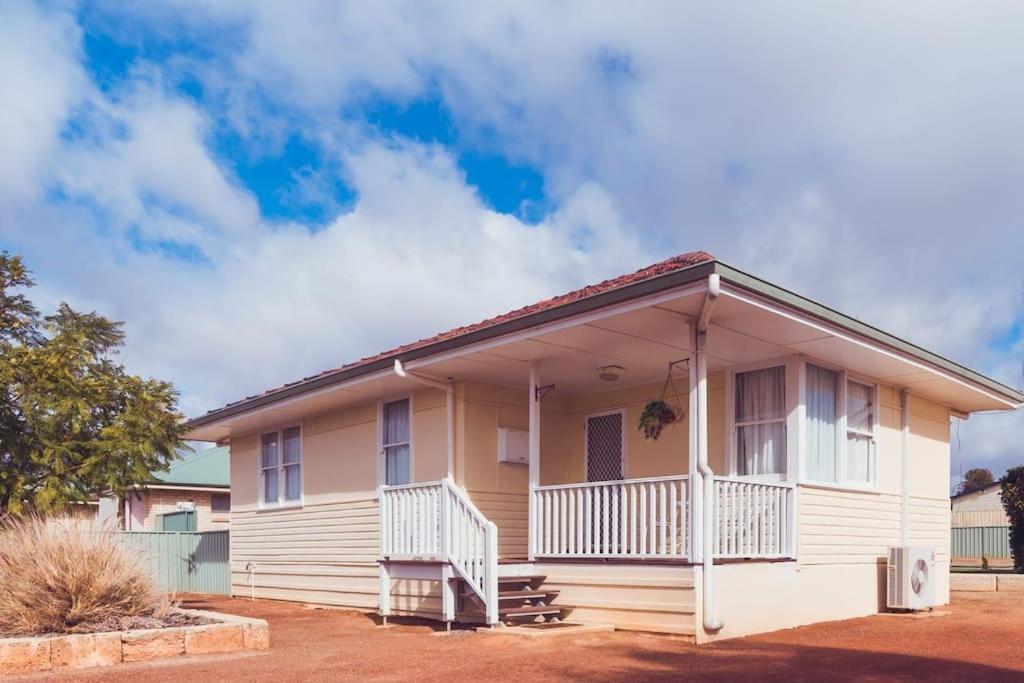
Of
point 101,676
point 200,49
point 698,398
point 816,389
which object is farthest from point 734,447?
point 200,49

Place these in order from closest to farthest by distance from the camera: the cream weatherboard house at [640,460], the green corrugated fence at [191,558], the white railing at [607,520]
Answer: the cream weatherboard house at [640,460] → the white railing at [607,520] → the green corrugated fence at [191,558]

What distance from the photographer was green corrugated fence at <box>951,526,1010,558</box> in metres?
27.9

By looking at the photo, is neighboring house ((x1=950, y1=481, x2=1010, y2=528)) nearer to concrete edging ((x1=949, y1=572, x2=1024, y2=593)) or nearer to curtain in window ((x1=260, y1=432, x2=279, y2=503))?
concrete edging ((x1=949, y1=572, x2=1024, y2=593))

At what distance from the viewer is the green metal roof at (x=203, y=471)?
25109mm

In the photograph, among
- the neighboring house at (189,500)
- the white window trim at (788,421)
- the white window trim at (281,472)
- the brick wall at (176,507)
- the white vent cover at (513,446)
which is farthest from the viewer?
the brick wall at (176,507)

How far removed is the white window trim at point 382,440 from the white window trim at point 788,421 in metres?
4.26

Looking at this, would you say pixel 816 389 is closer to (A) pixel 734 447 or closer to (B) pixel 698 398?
(A) pixel 734 447

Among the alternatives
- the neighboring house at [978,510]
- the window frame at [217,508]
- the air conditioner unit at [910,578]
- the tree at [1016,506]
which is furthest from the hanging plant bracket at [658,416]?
the neighboring house at [978,510]

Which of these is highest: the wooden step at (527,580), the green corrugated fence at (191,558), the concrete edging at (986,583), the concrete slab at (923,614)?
the wooden step at (527,580)

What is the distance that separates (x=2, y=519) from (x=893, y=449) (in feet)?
34.9

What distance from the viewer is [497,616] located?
9.84 m

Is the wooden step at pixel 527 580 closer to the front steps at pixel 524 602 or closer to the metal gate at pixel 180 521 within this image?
the front steps at pixel 524 602

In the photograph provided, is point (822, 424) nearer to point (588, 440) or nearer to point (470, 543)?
point (588, 440)

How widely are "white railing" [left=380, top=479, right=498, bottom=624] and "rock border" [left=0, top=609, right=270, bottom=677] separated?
2.31 meters
